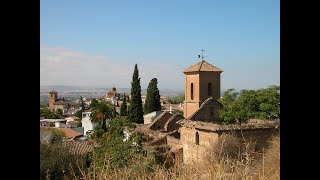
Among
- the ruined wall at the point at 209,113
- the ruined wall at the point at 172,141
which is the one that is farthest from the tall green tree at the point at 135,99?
the ruined wall at the point at 172,141

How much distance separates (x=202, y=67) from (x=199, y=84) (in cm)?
153

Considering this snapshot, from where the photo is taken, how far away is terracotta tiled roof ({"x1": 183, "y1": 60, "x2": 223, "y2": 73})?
28.7m

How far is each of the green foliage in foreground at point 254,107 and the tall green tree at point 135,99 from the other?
329 inches

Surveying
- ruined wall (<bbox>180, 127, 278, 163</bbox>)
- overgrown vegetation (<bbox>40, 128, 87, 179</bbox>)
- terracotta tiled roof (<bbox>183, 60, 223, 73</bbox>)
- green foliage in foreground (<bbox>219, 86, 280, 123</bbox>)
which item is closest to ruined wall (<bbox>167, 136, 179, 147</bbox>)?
ruined wall (<bbox>180, 127, 278, 163</bbox>)

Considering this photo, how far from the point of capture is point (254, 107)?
1004 inches

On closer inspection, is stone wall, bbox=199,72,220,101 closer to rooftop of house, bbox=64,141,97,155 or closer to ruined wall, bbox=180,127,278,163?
ruined wall, bbox=180,127,278,163

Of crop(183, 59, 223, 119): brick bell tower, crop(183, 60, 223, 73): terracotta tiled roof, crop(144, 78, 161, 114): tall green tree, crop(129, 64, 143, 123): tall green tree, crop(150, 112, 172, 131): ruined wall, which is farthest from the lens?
crop(144, 78, 161, 114): tall green tree

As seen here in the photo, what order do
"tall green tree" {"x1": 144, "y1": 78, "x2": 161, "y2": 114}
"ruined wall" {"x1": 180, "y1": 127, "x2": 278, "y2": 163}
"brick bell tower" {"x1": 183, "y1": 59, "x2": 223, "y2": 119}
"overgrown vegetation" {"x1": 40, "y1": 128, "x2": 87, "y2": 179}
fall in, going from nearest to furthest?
→ "overgrown vegetation" {"x1": 40, "y1": 128, "x2": 87, "y2": 179}, "ruined wall" {"x1": 180, "y1": 127, "x2": 278, "y2": 163}, "brick bell tower" {"x1": 183, "y1": 59, "x2": 223, "y2": 119}, "tall green tree" {"x1": 144, "y1": 78, "x2": 161, "y2": 114}

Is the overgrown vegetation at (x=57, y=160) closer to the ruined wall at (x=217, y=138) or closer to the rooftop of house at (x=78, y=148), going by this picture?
the rooftop of house at (x=78, y=148)
